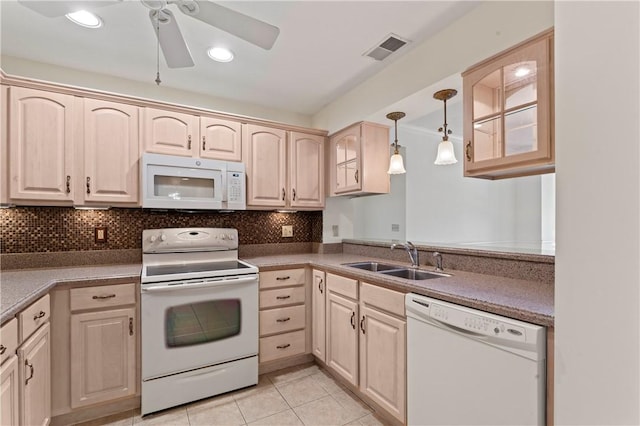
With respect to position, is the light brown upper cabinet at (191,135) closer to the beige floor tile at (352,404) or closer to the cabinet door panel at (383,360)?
the cabinet door panel at (383,360)

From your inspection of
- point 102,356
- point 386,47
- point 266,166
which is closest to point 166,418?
point 102,356

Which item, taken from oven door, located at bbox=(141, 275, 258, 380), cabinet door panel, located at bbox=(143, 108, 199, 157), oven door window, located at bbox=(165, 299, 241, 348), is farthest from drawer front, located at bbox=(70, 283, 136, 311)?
cabinet door panel, located at bbox=(143, 108, 199, 157)

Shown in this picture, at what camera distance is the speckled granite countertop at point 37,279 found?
1400 millimetres

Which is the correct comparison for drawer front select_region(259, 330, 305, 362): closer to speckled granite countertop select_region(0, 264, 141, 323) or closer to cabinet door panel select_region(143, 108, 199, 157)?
speckled granite countertop select_region(0, 264, 141, 323)

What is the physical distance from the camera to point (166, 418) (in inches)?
78.4

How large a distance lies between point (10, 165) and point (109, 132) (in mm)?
604

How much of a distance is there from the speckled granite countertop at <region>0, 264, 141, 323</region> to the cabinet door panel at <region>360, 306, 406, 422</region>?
1.56 metres

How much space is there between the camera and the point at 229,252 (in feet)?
9.41

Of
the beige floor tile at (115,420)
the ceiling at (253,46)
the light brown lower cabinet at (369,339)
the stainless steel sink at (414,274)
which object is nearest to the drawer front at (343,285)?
the light brown lower cabinet at (369,339)

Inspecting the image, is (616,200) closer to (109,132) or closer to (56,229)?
(109,132)

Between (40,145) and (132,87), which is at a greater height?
(132,87)

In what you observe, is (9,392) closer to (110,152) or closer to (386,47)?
(110,152)

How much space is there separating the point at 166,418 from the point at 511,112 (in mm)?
2700

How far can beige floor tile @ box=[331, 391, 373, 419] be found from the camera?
2.04 meters
